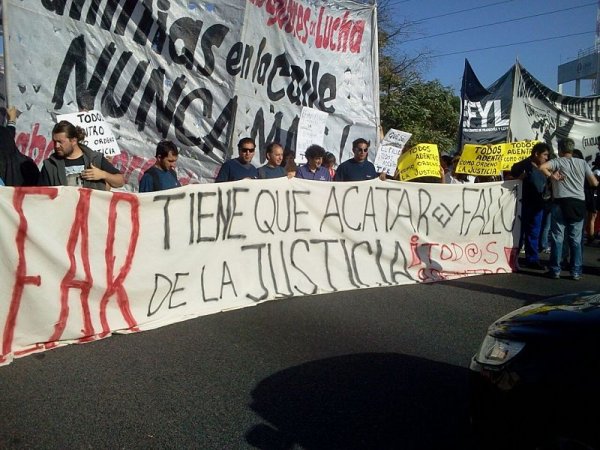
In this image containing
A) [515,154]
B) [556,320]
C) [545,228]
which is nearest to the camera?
[556,320]

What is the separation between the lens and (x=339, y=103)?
31.5 feet

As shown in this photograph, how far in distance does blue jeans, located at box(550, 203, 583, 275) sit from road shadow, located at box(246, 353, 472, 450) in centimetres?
415

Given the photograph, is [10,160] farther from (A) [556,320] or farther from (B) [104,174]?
(A) [556,320]

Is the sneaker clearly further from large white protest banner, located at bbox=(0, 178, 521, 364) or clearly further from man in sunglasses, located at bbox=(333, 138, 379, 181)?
man in sunglasses, located at bbox=(333, 138, 379, 181)

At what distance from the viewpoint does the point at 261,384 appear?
4.08 metres

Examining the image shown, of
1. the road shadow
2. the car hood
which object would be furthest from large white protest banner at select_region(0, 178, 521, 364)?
the car hood

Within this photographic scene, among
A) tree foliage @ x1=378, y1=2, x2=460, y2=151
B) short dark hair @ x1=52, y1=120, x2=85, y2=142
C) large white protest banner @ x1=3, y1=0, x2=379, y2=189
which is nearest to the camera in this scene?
short dark hair @ x1=52, y1=120, x2=85, y2=142

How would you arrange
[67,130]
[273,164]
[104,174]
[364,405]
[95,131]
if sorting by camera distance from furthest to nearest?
[273,164] → [95,131] → [104,174] → [67,130] → [364,405]

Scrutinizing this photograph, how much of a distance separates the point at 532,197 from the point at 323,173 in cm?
301

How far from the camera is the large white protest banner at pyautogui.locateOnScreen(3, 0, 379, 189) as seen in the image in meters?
6.44

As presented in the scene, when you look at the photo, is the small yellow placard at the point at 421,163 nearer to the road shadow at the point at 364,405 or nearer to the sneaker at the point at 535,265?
the sneaker at the point at 535,265

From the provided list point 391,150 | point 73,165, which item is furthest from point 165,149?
point 391,150

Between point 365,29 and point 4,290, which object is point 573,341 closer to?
point 4,290

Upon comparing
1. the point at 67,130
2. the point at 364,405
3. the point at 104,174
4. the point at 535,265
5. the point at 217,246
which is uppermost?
the point at 67,130
